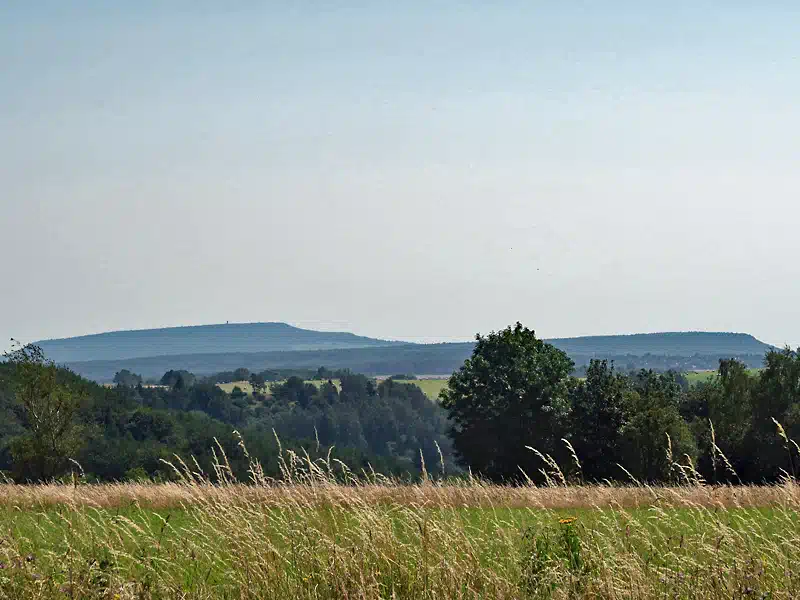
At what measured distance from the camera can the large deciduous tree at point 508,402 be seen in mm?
61344

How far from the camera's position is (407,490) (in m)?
17.3

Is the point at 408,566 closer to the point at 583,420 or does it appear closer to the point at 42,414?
the point at 583,420

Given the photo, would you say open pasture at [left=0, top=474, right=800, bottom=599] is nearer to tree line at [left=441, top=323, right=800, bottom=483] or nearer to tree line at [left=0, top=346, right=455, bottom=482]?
tree line at [left=0, top=346, right=455, bottom=482]

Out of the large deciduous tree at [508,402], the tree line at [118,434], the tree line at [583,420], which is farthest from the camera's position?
the large deciduous tree at [508,402]

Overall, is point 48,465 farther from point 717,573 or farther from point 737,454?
point 717,573

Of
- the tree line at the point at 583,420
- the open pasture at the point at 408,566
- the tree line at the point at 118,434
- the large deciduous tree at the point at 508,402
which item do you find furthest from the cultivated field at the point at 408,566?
the large deciduous tree at the point at 508,402

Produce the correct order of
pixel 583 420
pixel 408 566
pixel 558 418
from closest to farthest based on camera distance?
pixel 408 566 → pixel 583 420 → pixel 558 418

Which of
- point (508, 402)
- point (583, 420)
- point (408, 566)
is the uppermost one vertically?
point (408, 566)

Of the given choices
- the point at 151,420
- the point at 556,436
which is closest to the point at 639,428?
the point at 556,436

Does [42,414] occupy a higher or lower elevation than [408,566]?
lower

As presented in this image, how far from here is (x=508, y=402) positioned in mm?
62375

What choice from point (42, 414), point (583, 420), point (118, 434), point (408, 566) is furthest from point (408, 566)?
point (118, 434)

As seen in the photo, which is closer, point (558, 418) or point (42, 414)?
point (42, 414)

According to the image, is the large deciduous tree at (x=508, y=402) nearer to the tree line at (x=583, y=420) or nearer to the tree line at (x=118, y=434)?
the tree line at (x=583, y=420)
